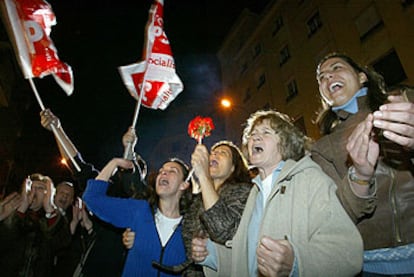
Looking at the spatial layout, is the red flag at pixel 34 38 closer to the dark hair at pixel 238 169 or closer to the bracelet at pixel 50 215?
the bracelet at pixel 50 215

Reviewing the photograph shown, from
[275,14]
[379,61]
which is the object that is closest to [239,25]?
[275,14]

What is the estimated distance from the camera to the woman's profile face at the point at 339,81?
2.61m

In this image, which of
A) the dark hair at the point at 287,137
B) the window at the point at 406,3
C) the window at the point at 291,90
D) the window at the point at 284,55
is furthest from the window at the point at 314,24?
the dark hair at the point at 287,137

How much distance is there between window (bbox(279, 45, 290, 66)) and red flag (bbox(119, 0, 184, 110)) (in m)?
15.6

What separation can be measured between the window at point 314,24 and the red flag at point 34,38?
15.6m

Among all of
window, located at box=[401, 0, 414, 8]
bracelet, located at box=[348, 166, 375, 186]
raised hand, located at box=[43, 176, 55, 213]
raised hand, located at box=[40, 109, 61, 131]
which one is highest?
window, located at box=[401, 0, 414, 8]

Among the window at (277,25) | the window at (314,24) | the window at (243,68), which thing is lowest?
the window at (314,24)

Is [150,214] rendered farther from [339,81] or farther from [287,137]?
[339,81]

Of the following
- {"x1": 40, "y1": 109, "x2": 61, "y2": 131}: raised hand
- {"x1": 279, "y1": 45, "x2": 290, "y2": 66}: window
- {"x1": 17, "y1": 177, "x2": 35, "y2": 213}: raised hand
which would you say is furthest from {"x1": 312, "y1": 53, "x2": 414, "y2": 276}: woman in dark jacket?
{"x1": 279, "y1": 45, "x2": 290, "y2": 66}: window

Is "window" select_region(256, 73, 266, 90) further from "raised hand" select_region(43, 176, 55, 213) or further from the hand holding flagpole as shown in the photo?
"raised hand" select_region(43, 176, 55, 213)

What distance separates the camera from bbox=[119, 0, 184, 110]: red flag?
487cm

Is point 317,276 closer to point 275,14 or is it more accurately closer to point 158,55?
point 158,55

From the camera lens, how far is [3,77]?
1521cm

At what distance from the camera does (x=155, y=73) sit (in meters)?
4.86
